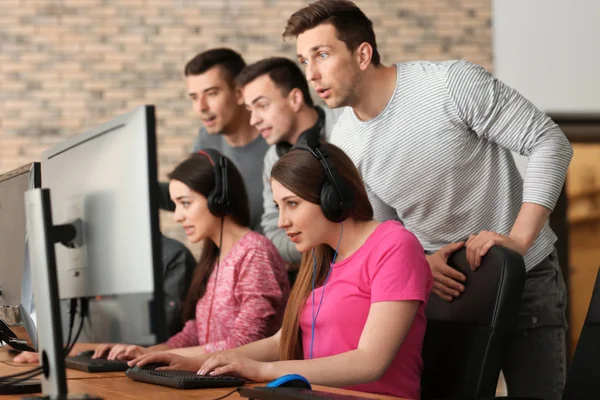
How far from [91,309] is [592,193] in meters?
5.68

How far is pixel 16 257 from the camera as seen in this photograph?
5.33ft

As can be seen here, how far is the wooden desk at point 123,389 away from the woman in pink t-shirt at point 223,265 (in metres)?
0.44

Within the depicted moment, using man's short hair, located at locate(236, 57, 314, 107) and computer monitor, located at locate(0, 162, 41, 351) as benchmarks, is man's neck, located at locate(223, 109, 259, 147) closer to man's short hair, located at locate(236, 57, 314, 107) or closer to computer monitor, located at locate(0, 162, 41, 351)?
man's short hair, located at locate(236, 57, 314, 107)

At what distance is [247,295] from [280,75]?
104cm

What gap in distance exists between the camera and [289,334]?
2047 millimetres

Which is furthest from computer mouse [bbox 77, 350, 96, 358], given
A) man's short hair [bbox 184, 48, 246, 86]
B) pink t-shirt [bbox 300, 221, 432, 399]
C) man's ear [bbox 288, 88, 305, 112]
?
man's short hair [bbox 184, 48, 246, 86]

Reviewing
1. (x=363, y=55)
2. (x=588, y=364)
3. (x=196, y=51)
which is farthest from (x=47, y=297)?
(x=196, y=51)

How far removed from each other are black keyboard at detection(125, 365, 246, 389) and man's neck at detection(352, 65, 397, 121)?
3.13ft

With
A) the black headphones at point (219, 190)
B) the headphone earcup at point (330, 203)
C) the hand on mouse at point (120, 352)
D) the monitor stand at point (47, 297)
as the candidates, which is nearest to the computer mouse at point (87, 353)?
the hand on mouse at point (120, 352)

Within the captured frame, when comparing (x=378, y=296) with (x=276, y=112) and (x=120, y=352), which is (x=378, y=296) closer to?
(x=120, y=352)

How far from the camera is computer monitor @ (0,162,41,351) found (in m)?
1.58

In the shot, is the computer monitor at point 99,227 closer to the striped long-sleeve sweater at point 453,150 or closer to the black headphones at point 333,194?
the black headphones at point 333,194

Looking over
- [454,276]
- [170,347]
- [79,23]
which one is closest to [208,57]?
[170,347]

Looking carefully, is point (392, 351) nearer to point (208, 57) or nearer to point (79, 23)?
point (208, 57)
